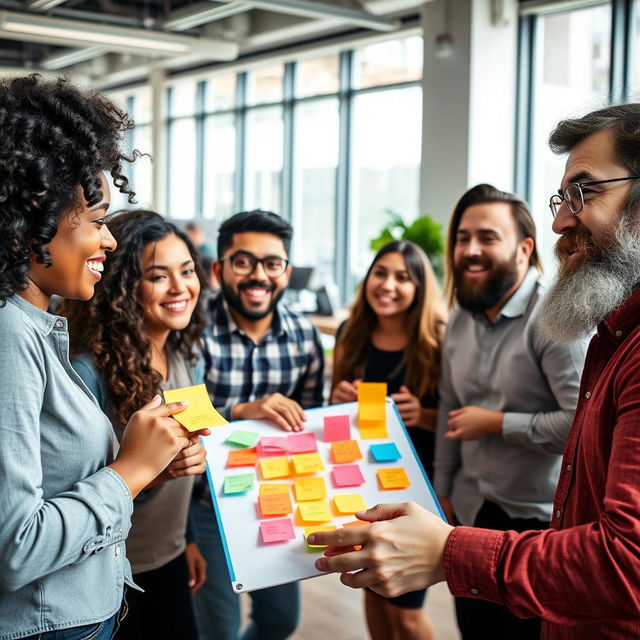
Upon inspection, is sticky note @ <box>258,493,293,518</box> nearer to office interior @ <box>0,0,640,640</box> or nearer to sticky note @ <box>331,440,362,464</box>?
sticky note @ <box>331,440,362,464</box>

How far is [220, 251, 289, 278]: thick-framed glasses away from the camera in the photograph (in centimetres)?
249

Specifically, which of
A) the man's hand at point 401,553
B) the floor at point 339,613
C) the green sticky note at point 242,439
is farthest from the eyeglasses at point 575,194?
the floor at point 339,613

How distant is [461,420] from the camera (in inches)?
87.3

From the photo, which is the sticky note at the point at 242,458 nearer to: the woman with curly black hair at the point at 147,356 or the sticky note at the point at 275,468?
the sticky note at the point at 275,468

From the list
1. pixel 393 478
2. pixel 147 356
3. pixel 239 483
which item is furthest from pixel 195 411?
pixel 393 478

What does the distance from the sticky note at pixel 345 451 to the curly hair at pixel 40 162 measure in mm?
970

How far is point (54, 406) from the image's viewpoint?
126 cm

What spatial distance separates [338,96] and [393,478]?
7.56 meters

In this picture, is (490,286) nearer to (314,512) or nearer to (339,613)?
(314,512)

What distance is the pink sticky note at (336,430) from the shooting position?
2037 mm

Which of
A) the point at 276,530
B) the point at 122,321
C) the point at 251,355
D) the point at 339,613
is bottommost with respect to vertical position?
the point at 339,613

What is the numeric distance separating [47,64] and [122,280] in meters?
10.1

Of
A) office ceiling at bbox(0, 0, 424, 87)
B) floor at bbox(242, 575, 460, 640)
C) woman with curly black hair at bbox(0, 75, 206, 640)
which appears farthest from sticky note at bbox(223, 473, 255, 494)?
office ceiling at bbox(0, 0, 424, 87)

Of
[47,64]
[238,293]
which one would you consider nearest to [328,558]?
[238,293]
